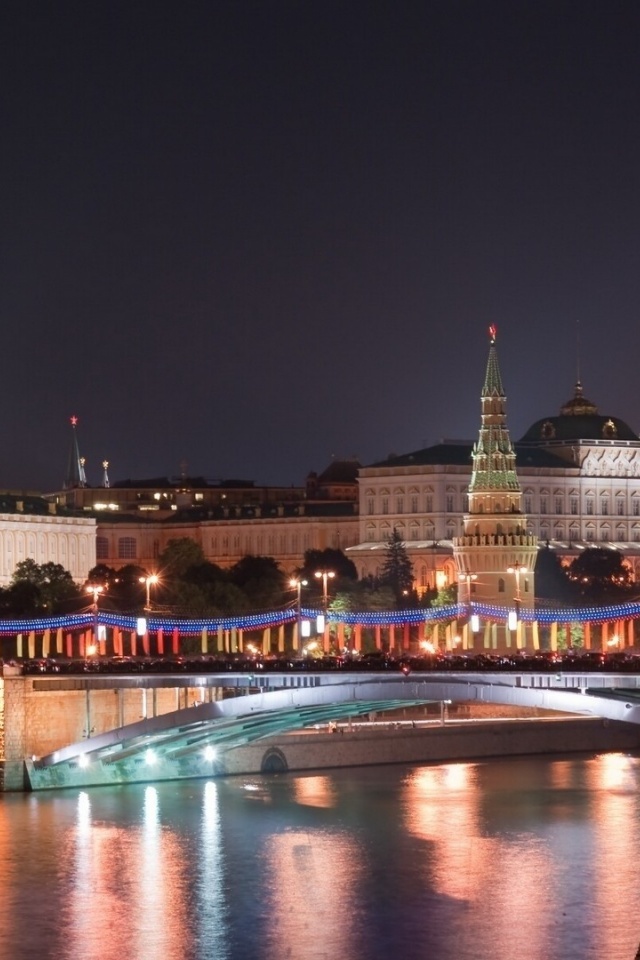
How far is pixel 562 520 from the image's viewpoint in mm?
177750

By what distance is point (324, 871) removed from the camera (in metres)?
62.1

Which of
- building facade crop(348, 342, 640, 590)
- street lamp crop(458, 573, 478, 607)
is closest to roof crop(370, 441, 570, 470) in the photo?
building facade crop(348, 342, 640, 590)

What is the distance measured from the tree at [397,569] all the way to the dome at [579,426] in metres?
Answer: 19.1

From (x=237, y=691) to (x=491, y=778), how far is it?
310 inches

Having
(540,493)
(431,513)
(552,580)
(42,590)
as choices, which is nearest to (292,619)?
(42,590)

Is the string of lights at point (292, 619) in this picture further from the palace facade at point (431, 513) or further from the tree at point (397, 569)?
the palace facade at point (431, 513)

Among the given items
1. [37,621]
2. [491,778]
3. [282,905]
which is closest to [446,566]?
[37,621]

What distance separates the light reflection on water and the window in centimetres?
10986

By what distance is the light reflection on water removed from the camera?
54.2m

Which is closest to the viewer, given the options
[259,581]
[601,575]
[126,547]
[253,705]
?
[253,705]

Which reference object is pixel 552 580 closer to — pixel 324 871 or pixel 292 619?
pixel 292 619

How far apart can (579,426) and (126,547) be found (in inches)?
1215

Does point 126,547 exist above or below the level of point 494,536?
above

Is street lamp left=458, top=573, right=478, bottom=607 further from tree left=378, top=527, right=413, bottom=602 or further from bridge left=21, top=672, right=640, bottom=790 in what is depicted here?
bridge left=21, top=672, right=640, bottom=790
